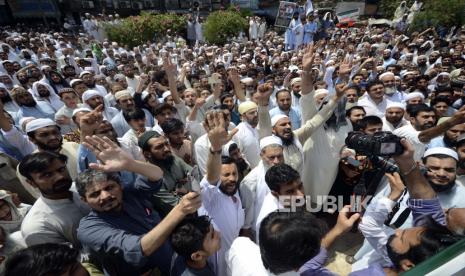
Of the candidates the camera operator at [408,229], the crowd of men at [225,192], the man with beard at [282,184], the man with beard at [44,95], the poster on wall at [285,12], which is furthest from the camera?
the poster on wall at [285,12]

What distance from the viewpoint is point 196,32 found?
16.9 m

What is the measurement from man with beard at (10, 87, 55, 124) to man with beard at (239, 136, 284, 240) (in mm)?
3775

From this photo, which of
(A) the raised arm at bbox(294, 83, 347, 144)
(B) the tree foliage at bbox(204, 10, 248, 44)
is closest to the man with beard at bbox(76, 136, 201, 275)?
(A) the raised arm at bbox(294, 83, 347, 144)

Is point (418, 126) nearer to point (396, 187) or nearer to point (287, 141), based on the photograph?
point (287, 141)

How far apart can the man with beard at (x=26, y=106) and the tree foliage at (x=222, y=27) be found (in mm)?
12501

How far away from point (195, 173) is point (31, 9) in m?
22.0

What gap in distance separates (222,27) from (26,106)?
1283 cm

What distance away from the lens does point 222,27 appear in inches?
623

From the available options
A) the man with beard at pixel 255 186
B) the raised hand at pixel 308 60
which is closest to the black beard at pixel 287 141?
the man with beard at pixel 255 186

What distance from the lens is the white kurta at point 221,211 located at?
2131mm

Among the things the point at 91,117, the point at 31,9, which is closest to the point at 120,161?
the point at 91,117

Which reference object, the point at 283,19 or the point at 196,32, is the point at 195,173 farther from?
the point at 196,32

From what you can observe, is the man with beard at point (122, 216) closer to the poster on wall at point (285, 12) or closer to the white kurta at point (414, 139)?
the white kurta at point (414, 139)

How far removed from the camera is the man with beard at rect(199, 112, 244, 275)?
6.62 feet
